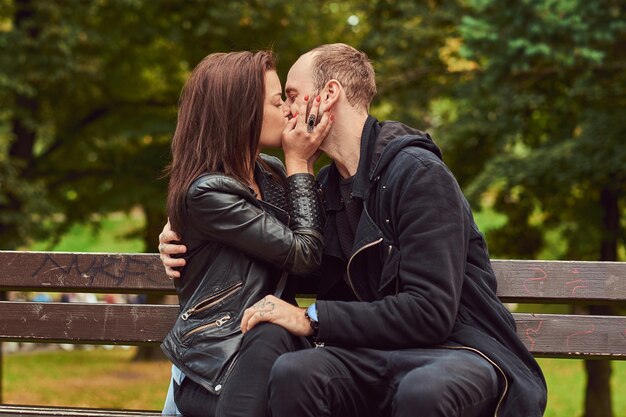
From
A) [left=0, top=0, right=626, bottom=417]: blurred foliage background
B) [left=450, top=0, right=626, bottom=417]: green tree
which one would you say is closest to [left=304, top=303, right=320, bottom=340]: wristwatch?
[left=0, top=0, right=626, bottom=417]: blurred foliage background

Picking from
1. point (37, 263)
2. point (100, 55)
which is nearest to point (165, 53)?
point (100, 55)

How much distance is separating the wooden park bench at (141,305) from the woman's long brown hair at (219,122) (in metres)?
0.75

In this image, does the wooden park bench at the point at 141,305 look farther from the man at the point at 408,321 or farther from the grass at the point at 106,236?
the grass at the point at 106,236

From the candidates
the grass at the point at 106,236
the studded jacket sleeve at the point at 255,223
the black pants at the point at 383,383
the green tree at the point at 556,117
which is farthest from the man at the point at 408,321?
the grass at the point at 106,236

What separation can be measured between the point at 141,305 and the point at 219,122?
107cm

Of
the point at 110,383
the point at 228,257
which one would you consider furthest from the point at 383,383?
the point at 110,383

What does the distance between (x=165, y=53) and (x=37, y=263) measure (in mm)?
10264

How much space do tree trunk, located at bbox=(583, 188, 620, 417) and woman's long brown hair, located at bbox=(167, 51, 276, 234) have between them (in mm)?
7953

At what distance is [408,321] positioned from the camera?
305 centimetres

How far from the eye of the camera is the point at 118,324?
13.9 ft

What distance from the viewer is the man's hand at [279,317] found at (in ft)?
10.3

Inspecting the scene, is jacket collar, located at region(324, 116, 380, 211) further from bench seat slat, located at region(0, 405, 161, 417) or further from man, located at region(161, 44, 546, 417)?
bench seat slat, located at region(0, 405, 161, 417)

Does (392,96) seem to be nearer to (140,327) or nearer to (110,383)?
(140,327)

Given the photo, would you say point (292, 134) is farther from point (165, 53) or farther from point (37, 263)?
point (165, 53)
